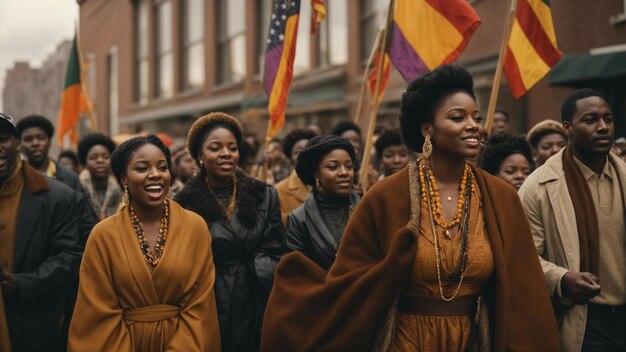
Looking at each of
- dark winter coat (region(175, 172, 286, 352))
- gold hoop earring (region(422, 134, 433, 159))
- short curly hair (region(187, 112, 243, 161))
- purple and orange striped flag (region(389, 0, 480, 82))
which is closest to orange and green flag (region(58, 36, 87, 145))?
purple and orange striped flag (region(389, 0, 480, 82))

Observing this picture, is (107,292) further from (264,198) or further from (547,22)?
(547,22)

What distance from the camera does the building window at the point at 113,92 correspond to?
2919 centimetres

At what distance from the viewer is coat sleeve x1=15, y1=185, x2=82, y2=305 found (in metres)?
4.70

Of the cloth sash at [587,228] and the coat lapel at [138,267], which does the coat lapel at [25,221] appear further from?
the cloth sash at [587,228]

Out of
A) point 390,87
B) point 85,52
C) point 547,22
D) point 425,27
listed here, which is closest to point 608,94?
point 547,22

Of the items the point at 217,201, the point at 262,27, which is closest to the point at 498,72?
the point at 217,201

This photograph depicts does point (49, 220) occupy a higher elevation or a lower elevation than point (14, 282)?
higher

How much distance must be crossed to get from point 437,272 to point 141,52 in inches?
985

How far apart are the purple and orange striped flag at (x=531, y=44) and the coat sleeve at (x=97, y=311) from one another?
14.3ft

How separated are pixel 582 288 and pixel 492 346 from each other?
2.50 feet

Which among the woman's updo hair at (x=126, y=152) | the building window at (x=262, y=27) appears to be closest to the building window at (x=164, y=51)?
the building window at (x=262, y=27)

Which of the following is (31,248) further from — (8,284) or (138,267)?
(138,267)

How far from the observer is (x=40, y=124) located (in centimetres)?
733

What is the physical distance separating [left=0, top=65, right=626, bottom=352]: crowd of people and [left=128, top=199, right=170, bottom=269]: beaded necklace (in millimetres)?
11
